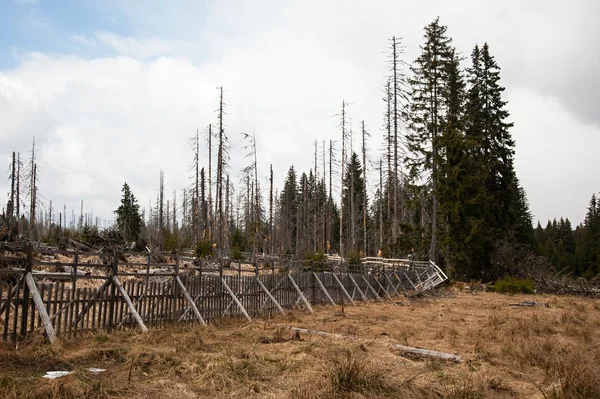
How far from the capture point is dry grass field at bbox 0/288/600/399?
671 centimetres

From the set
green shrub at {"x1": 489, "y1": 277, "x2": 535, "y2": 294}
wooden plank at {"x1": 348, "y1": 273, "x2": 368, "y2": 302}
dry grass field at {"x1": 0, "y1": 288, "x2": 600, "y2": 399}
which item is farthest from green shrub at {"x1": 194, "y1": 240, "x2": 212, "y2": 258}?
green shrub at {"x1": 489, "y1": 277, "x2": 535, "y2": 294}

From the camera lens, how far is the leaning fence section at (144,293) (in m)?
9.20

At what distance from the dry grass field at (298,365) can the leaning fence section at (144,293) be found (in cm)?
52

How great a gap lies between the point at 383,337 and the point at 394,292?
16.3 metres

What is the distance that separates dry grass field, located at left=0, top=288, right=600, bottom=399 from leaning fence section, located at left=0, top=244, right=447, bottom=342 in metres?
0.52

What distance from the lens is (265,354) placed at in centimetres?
924

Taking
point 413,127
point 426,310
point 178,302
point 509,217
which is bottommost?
point 426,310

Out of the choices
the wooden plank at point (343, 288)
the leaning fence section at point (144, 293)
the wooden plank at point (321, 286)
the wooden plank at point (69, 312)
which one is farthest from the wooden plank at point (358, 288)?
the wooden plank at point (69, 312)

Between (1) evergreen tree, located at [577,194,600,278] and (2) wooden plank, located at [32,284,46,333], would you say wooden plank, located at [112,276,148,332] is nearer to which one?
(2) wooden plank, located at [32,284,46,333]

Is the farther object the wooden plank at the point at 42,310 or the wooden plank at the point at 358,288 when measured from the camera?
the wooden plank at the point at 358,288

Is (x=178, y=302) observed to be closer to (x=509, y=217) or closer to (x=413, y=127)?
(x=413, y=127)

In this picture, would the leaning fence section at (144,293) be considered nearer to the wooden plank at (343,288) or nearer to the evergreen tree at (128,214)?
the wooden plank at (343,288)

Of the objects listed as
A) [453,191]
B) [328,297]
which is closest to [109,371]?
[328,297]

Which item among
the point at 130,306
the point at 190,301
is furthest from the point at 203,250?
A: the point at 130,306
